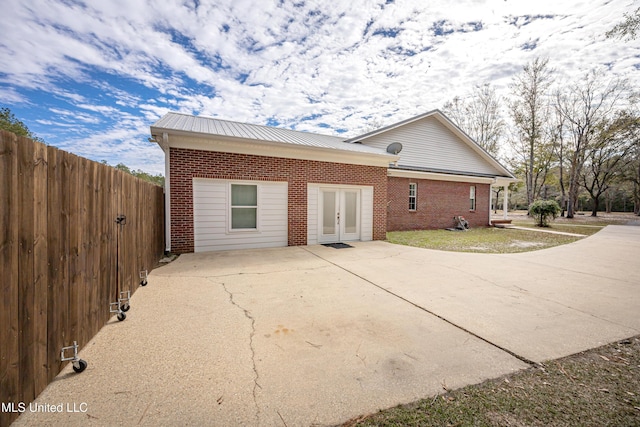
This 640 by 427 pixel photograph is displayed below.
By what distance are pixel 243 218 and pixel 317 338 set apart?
6.11 m

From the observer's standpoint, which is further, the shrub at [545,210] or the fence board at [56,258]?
the shrub at [545,210]

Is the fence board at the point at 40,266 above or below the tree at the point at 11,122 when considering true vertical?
below

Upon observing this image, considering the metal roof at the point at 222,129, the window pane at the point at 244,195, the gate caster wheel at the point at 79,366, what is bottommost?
the gate caster wheel at the point at 79,366

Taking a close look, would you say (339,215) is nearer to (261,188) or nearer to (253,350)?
(261,188)

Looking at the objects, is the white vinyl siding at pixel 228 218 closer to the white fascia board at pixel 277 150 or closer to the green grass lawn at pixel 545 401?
the white fascia board at pixel 277 150

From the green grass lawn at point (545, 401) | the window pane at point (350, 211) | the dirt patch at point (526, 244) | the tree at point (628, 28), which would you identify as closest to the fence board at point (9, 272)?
the green grass lawn at point (545, 401)

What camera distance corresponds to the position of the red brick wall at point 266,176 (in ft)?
25.0

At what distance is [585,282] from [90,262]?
8.81 meters

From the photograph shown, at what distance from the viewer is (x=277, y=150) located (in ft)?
28.5

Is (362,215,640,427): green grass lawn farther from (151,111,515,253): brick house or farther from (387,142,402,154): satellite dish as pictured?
(387,142,402,154): satellite dish

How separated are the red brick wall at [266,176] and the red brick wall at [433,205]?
3.92 metres

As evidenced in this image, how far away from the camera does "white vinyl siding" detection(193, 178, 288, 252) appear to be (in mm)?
7938

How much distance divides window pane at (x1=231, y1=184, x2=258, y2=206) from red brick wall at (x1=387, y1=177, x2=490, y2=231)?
8.30 m

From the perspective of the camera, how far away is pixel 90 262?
2.89 m
